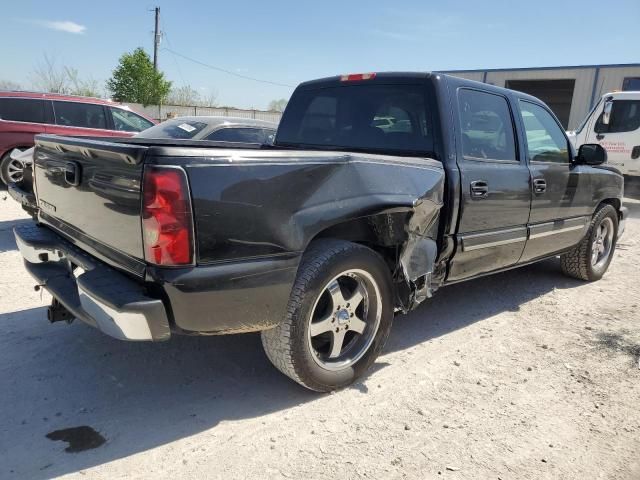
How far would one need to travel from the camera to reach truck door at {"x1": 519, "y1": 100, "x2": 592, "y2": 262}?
4129 millimetres

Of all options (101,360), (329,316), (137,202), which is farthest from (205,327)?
(101,360)

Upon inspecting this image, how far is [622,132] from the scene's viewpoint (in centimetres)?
1107

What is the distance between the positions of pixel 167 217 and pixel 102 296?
0.47m

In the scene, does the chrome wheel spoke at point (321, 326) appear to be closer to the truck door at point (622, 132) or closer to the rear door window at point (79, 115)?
the rear door window at point (79, 115)

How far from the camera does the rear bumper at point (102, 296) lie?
2094 mm

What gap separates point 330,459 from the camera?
2.31 meters

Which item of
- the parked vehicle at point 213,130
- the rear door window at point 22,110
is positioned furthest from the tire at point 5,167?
the parked vehicle at point 213,130

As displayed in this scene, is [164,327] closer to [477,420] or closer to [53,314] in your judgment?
[53,314]

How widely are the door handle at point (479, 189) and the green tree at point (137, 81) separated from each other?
98.9 feet

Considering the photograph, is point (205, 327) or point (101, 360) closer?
point (205, 327)

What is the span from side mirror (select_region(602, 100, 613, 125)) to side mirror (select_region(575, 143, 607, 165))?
747 cm

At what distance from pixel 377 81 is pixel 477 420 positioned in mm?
2425

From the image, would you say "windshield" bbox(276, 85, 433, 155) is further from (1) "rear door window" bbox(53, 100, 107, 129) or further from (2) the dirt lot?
(1) "rear door window" bbox(53, 100, 107, 129)

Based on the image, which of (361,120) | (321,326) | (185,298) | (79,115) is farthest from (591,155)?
(79,115)
